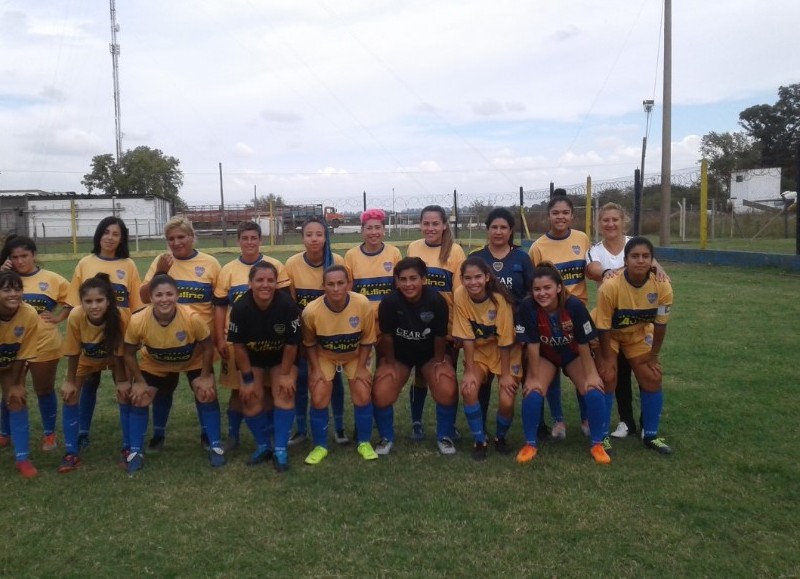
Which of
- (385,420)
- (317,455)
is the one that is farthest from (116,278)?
(385,420)

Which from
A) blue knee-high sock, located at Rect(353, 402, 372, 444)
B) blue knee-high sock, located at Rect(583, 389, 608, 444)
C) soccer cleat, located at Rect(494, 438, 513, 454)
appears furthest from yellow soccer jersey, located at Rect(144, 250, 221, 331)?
blue knee-high sock, located at Rect(583, 389, 608, 444)

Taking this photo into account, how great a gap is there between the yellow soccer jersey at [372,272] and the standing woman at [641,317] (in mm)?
1462

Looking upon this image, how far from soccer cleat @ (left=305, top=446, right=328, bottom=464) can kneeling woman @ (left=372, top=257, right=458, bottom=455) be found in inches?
13.9

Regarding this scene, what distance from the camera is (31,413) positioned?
558 centimetres

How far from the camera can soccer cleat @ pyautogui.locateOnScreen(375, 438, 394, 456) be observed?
4.41m

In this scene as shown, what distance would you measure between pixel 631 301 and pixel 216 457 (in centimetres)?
287

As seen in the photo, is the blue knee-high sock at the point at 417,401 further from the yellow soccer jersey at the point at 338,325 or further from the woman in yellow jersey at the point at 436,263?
the yellow soccer jersey at the point at 338,325

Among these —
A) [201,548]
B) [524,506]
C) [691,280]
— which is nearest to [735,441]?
[524,506]

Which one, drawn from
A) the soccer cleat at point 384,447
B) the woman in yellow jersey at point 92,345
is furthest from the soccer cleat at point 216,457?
the soccer cleat at point 384,447

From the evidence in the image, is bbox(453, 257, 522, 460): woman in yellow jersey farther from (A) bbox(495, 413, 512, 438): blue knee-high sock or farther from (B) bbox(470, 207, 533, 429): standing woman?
(B) bbox(470, 207, 533, 429): standing woman

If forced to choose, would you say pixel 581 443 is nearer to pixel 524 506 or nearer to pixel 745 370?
pixel 524 506

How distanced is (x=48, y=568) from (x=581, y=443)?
126 inches

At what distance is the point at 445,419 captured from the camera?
14.7ft

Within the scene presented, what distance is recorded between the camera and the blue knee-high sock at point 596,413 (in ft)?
14.0
